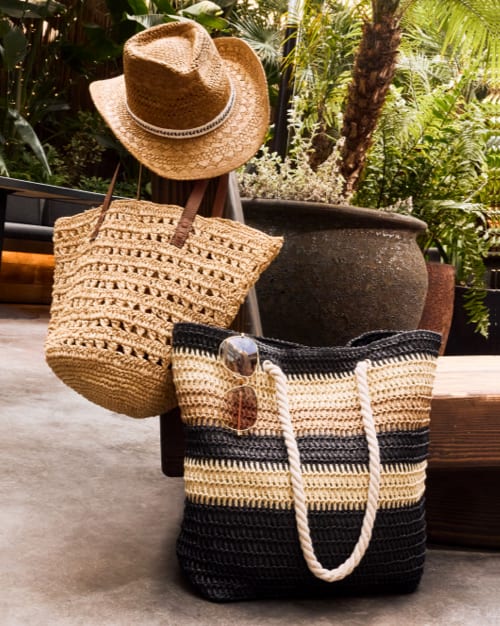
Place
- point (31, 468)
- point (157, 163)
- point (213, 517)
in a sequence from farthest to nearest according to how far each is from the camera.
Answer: point (31, 468)
point (157, 163)
point (213, 517)

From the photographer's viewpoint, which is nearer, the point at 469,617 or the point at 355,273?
the point at 469,617

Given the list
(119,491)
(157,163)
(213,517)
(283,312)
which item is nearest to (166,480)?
(119,491)

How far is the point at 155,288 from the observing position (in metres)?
1.08

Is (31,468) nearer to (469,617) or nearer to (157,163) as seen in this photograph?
(157,163)

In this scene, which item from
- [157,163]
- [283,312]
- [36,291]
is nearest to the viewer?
[157,163]

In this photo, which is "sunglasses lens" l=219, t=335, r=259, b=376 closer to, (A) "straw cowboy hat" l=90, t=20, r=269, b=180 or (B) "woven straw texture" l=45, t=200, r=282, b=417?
(B) "woven straw texture" l=45, t=200, r=282, b=417

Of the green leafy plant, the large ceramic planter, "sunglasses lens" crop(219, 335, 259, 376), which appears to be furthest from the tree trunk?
the green leafy plant

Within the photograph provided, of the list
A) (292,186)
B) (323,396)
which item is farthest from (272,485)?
(292,186)

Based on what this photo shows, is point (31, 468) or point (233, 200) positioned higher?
point (233, 200)

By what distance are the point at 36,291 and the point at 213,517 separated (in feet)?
19.7

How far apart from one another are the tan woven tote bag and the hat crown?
0.14 meters

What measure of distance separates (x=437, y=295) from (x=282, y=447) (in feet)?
6.53

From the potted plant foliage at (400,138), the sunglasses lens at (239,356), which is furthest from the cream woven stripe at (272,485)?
the potted plant foliage at (400,138)

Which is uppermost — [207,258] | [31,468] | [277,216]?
[207,258]
